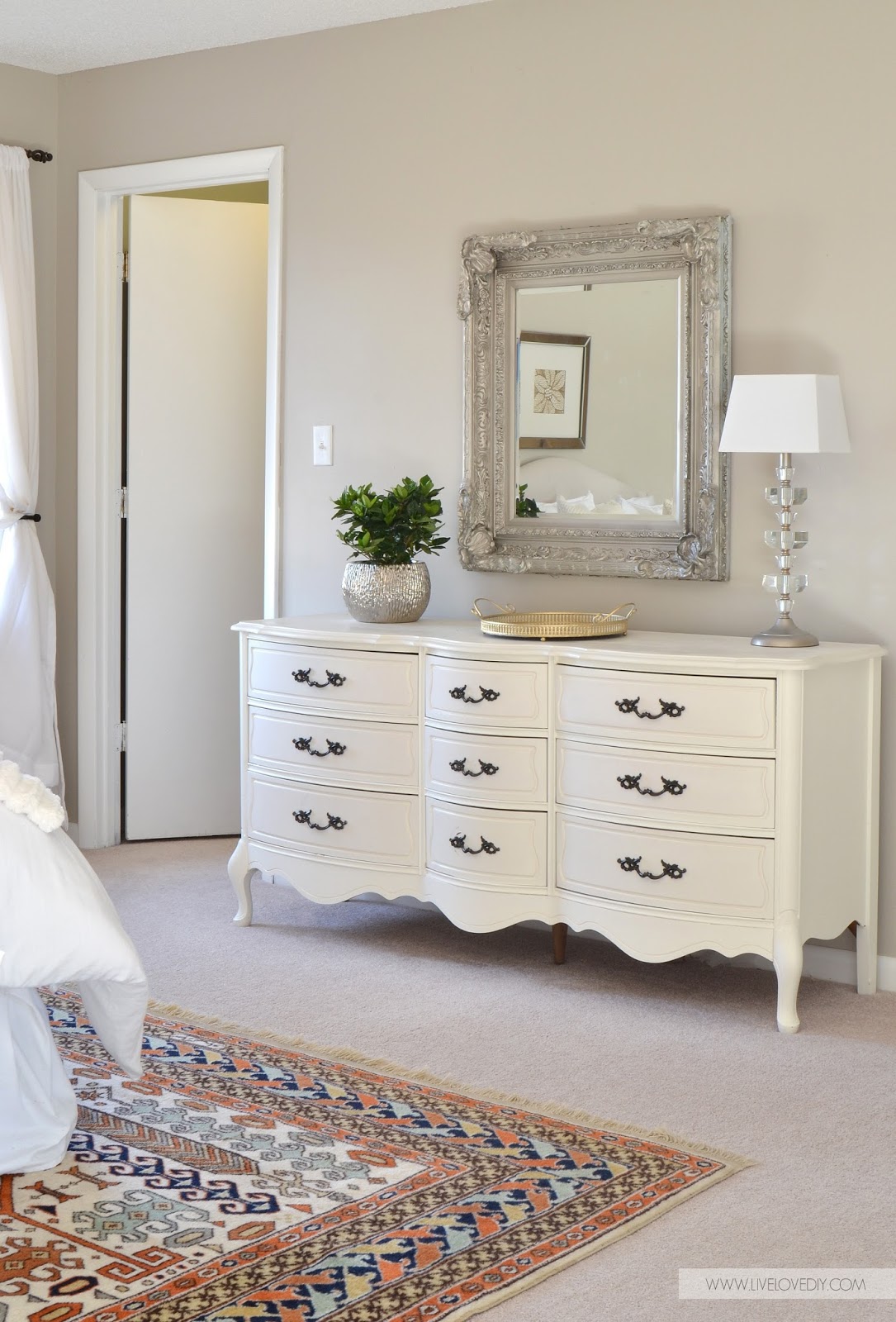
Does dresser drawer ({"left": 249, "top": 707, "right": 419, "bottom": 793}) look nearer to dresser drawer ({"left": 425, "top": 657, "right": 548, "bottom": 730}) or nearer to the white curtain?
dresser drawer ({"left": 425, "top": 657, "right": 548, "bottom": 730})

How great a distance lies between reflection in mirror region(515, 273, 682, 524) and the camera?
371 centimetres

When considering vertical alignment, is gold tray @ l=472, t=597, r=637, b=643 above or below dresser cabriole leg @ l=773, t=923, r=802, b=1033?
above

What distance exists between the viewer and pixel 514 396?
156 inches

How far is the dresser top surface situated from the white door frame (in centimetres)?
93

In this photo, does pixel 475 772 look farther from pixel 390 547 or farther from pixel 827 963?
pixel 827 963

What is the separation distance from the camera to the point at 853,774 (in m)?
3.36

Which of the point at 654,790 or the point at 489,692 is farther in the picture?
the point at 489,692

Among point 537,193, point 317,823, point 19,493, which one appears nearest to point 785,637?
point 317,823

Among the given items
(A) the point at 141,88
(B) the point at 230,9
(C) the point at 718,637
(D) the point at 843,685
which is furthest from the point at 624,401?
(A) the point at 141,88

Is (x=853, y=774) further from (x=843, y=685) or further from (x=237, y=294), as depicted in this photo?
(x=237, y=294)

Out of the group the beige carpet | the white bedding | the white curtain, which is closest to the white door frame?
the white curtain

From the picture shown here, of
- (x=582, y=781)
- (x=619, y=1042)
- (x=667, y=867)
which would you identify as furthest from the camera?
(x=582, y=781)

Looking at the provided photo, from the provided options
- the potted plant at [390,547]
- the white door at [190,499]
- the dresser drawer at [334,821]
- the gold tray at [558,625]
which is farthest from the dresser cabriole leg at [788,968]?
the white door at [190,499]

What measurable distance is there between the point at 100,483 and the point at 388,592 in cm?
149
